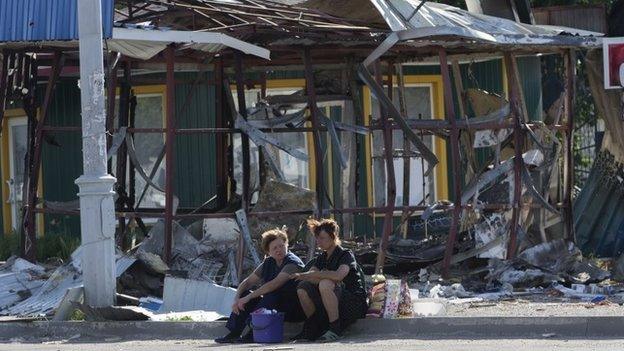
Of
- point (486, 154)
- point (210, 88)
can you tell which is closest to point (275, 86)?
point (210, 88)

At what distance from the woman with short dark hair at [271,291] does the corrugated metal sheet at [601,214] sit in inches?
287

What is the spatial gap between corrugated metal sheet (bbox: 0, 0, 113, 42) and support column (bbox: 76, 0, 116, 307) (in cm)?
101

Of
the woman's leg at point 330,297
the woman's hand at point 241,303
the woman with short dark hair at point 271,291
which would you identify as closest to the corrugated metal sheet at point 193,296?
the woman with short dark hair at point 271,291

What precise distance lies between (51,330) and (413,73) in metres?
10.3

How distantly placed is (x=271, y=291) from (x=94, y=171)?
224cm

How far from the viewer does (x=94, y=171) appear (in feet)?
44.4

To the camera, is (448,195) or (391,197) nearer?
(391,197)

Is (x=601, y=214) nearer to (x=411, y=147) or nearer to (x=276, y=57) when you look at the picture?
(x=411, y=147)

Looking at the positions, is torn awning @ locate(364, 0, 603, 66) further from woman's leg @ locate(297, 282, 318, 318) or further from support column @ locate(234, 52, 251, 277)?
woman's leg @ locate(297, 282, 318, 318)

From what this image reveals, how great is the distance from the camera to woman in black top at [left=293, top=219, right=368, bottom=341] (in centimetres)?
1234

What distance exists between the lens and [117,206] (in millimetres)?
→ 17297

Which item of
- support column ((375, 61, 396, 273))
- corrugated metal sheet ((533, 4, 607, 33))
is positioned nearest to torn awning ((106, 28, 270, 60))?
support column ((375, 61, 396, 273))

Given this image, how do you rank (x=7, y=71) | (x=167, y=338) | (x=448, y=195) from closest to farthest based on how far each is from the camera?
1. (x=167, y=338)
2. (x=7, y=71)
3. (x=448, y=195)

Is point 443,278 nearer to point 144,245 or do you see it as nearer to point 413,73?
point 144,245
